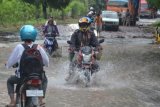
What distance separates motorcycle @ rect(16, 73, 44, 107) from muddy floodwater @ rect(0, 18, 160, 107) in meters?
2.79

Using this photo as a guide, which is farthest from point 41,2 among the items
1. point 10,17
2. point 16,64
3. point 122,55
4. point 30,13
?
point 16,64

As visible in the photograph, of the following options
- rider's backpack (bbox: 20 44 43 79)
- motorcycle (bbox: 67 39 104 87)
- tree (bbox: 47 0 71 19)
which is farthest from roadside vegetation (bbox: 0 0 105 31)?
rider's backpack (bbox: 20 44 43 79)

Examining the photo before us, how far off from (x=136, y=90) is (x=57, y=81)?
7.53 ft

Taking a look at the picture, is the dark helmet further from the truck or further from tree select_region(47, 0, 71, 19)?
tree select_region(47, 0, 71, 19)

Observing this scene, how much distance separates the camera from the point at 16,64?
7352 millimetres

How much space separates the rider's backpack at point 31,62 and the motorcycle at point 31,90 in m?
0.09

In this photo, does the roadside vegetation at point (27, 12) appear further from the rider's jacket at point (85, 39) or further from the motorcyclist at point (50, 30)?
the rider's jacket at point (85, 39)

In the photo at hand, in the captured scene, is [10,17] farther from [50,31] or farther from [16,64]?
[16,64]

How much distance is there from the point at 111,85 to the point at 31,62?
6.06m

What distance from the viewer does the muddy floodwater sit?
10.6 meters

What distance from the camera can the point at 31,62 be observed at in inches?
281

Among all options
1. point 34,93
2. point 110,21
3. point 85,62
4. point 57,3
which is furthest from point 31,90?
point 57,3

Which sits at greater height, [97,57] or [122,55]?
[97,57]

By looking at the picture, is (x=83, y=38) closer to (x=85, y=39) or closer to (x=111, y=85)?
(x=85, y=39)
